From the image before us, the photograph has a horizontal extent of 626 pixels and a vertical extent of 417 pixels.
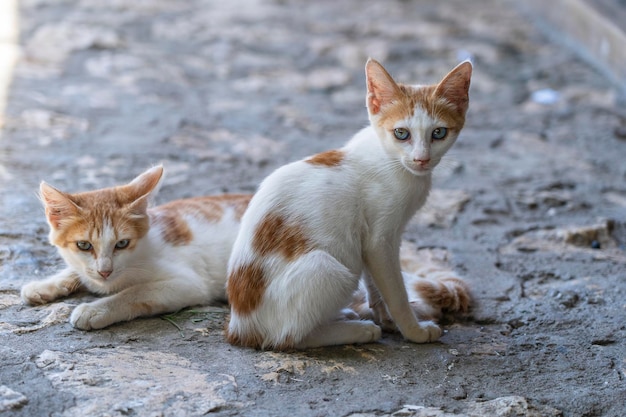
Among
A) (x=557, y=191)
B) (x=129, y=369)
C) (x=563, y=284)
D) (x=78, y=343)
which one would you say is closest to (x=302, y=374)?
(x=129, y=369)

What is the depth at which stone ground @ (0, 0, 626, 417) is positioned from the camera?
291cm

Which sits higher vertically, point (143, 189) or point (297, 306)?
point (143, 189)

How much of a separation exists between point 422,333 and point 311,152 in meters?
2.42

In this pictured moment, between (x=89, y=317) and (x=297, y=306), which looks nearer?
(x=297, y=306)

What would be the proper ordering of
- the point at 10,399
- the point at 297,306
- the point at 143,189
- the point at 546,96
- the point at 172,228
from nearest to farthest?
the point at 10,399 < the point at 297,306 < the point at 143,189 < the point at 172,228 < the point at 546,96

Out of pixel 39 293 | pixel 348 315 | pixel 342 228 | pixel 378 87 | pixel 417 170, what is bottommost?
pixel 348 315

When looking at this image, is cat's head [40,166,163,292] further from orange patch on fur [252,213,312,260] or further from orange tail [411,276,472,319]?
orange tail [411,276,472,319]

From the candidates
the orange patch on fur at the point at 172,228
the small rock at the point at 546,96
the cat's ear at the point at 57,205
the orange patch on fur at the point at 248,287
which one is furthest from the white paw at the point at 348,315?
the small rock at the point at 546,96

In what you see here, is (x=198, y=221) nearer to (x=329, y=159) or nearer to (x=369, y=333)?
(x=329, y=159)

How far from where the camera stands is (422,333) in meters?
3.34

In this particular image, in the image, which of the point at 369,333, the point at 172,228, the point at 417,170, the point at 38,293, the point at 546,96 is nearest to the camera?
the point at 417,170

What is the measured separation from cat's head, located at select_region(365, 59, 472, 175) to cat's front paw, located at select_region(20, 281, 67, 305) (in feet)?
5.25

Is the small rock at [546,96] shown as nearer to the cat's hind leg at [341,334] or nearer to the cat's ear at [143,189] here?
the cat's hind leg at [341,334]

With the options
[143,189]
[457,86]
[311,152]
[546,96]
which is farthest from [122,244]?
[546,96]
